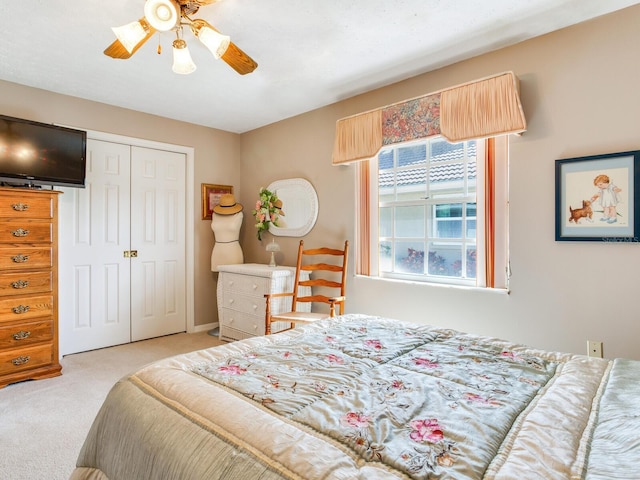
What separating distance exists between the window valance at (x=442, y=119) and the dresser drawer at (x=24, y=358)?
2952 mm

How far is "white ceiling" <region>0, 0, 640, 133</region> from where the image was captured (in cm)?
212

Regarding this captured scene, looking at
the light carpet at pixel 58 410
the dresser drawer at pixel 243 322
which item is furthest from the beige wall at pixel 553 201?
the light carpet at pixel 58 410

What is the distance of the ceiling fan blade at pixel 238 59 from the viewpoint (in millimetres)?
2113

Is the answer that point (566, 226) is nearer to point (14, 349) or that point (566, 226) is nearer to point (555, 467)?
point (555, 467)

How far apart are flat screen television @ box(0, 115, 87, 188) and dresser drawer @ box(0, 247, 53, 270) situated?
0.59 metres

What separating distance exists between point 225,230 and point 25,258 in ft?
6.29

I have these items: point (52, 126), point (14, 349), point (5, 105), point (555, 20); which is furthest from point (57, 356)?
point (555, 20)

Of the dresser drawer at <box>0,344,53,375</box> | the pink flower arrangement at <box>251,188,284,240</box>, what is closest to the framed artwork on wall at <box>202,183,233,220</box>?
the pink flower arrangement at <box>251,188,284,240</box>

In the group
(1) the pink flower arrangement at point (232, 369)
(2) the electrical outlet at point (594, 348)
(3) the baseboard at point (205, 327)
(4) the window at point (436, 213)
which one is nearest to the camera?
(1) the pink flower arrangement at point (232, 369)

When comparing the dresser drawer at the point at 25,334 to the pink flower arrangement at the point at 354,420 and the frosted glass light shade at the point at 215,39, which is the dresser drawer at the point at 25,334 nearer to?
the frosted glass light shade at the point at 215,39

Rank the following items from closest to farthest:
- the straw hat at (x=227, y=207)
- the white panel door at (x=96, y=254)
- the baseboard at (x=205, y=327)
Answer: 1. the white panel door at (x=96, y=254)
2. the straw hat at (x=227, y=207)
3. the baseboard at (x=205, y=327)

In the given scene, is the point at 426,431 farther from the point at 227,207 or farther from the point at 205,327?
the point at 205,327

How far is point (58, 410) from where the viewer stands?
2.47 m

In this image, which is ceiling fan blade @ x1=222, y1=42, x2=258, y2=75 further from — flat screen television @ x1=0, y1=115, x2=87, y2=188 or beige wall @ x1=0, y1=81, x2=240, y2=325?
beige wall @ x1=0, y1=81, x2=240, y2=325
